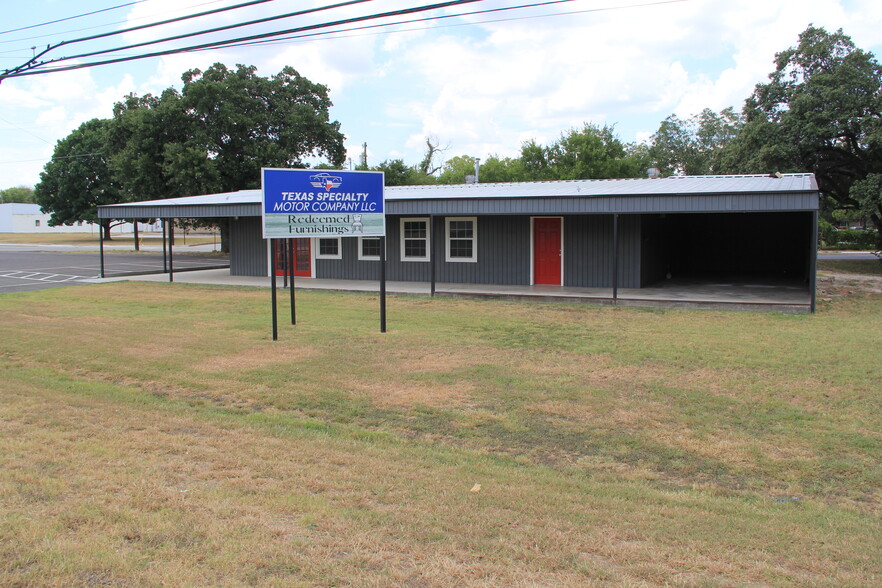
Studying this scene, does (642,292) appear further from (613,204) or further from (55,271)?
(55,271)

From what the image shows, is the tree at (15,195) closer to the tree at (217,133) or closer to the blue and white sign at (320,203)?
the tree at (217,133)

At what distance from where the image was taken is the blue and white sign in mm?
10633

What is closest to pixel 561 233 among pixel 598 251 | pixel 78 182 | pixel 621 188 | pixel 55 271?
pixel 598 251

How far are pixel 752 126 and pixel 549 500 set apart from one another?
2758 centimetres

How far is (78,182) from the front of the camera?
49.2 m

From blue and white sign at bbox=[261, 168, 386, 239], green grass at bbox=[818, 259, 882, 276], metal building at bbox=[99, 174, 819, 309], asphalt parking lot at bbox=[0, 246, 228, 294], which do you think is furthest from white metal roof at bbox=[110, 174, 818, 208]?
green grass at bbox=[818, 259, 882, 276]

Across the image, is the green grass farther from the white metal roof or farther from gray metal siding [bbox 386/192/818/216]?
gray metal siding [bbox 386/192/818/216]

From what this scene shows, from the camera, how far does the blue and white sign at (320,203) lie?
34.9 feet

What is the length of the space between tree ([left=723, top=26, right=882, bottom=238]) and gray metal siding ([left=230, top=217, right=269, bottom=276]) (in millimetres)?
19651

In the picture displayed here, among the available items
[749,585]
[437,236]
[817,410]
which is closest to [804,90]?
[437,236]

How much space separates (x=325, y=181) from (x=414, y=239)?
29.5ft

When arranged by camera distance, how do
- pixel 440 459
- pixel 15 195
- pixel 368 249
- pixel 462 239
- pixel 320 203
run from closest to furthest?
pixel 440 459
pixel 320 203
pixel 462 239
pixel 368 249
pixel 15 195

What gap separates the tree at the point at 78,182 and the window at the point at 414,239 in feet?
118

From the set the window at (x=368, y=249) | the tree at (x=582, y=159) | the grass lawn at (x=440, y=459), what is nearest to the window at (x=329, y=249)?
the window at (x=368, y=249)
